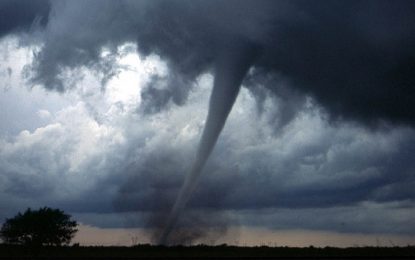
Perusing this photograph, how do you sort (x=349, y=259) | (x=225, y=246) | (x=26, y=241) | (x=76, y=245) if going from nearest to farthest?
(x=349, y=259) → (x=26, y=241) → (x=76, y=245) → (x=225, y=246)

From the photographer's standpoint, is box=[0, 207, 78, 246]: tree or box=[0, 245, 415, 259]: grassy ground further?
box=[0, 207, 78, 246]: tree

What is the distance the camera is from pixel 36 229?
4355 inches

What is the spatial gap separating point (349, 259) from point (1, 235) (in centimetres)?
7615

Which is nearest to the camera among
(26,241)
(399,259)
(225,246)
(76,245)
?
(399,259)

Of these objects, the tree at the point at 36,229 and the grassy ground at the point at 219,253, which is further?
the tree at the point at 36,229

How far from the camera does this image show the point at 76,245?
12269cm

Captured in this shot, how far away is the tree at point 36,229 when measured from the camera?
Answer: 110 meters

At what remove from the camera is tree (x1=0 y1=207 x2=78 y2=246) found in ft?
363

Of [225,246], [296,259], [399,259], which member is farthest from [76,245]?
[399,259]

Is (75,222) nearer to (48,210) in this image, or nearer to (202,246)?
(48,210)

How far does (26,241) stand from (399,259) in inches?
3090

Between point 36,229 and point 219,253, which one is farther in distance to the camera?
point 36,229

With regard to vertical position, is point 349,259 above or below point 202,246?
below

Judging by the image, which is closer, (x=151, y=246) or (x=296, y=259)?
(x=296, y=259)
